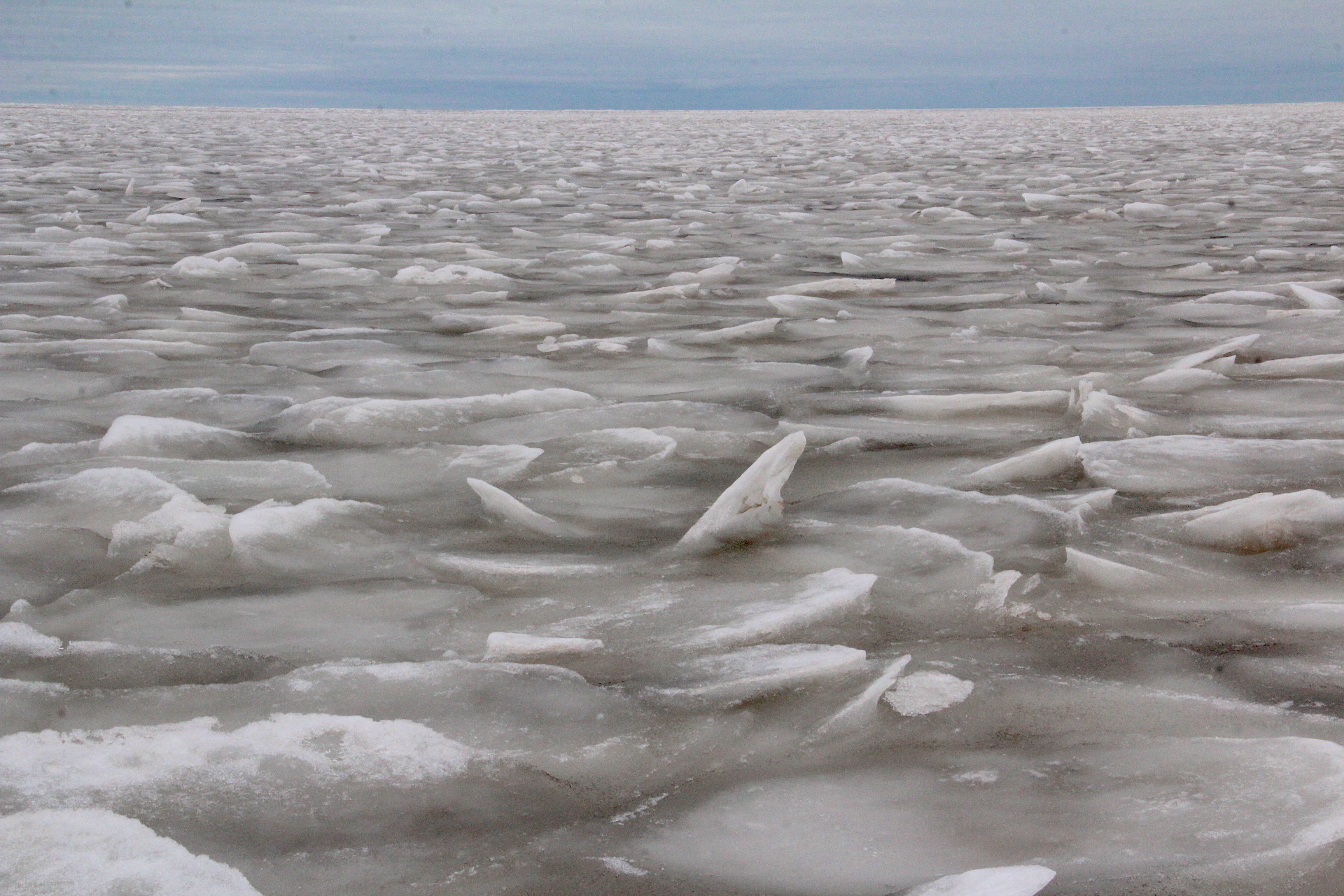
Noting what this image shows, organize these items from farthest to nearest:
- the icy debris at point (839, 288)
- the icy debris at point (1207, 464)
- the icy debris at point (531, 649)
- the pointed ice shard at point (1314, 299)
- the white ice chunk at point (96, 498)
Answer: the icy debris at point (839, 288) < the pointed ice shard at point (1314, 299) < the icy debris at point (1207, 464) < the white ice chunk at point (96, 498) < the icy debris at point (531, 649)

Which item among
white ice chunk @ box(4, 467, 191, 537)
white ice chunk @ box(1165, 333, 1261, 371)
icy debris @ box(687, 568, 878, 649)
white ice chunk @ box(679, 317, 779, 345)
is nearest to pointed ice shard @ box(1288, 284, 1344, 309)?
white ice chunk @ box(1165, 333, 1261, 371)

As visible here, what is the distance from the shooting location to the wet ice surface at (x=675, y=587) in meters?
0.96

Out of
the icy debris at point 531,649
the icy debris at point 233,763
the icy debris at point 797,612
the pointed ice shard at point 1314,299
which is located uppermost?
the pointed ice shard at point 1314,299

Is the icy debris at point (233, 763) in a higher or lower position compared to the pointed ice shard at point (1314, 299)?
lower

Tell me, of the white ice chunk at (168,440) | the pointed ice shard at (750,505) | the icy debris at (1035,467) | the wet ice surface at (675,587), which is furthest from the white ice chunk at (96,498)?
the icy debris at (1035,467)

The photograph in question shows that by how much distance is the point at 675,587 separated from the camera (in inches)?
57.4

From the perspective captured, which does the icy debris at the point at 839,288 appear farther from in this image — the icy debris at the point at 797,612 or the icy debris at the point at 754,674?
the icy debris at the point at 754,674

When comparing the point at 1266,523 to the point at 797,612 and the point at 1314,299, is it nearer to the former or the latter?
the point at 797,612

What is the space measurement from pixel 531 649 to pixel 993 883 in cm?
57

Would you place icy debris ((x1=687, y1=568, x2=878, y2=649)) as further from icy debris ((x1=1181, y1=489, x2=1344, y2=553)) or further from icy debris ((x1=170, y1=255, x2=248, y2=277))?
icy debris ((x1=170, y1=255, x2=248, y2=277))

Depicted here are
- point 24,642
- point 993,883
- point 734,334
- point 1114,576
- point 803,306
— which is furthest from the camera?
point 803,306

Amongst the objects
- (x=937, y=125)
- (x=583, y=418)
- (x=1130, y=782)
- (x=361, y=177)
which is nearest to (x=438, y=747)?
(x=1130, y=782)

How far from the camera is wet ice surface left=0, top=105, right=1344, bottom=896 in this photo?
3.14 ft

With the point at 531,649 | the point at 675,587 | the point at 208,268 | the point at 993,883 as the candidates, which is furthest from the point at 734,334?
the point at 993,883
